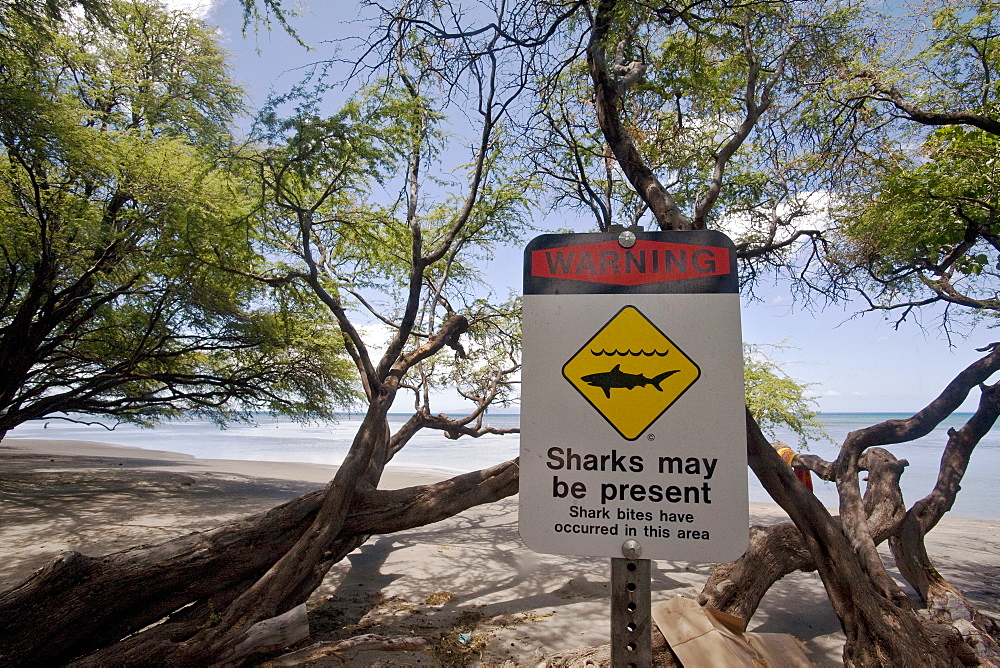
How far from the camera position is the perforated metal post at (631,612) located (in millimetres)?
1303

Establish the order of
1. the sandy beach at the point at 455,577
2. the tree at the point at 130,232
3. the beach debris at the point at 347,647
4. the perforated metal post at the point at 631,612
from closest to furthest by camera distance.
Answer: the perforated metal post at the point at 631,612, the beach debris at the point at 347,647, the sandy beach at the point at 455,577, the tree at the point at 130,232

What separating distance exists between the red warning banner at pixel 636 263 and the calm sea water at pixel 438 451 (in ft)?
41.1

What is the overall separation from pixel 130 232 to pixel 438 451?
956 inches

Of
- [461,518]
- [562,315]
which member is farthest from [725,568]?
[461,518]

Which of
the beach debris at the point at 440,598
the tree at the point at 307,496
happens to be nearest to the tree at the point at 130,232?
the tree at the point at 307,496

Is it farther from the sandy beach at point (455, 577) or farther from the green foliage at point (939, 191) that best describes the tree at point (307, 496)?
the green foliage at point (939, 191)

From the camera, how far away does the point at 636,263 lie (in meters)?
1.42

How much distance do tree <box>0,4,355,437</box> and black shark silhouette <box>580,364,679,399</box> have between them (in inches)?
233

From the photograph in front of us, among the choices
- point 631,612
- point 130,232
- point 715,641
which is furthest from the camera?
point 130,232

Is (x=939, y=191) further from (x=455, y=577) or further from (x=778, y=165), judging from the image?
(x=455, y=577)

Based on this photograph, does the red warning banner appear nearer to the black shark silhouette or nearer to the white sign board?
the white sign board

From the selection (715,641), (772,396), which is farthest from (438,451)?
(715,641)

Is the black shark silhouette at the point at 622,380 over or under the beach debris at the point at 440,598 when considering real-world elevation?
over

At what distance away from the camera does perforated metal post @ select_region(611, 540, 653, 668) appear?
1303mm
